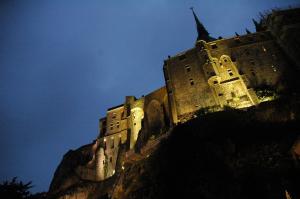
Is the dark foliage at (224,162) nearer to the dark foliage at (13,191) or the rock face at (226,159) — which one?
the rock face at (226,159)

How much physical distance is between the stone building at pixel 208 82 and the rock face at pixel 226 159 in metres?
8.06

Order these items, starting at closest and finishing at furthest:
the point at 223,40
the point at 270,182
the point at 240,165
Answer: the point at 270,182 → the point at 240,165 → the point at 223,40

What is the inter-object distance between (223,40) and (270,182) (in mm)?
33422

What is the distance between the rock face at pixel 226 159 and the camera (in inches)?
808

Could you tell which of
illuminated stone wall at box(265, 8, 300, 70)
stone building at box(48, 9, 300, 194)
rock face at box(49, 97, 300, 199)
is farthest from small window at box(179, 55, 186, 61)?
rock face at box(49, 97, 300, 199)

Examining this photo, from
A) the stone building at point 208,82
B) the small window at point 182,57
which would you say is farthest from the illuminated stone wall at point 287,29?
the small window at point 182,57

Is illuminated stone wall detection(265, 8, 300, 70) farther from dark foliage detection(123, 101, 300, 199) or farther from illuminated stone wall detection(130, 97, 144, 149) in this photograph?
illuminated stone wall detection(130, 97, 144, 149)

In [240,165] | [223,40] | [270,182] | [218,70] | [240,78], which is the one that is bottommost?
[270,182]

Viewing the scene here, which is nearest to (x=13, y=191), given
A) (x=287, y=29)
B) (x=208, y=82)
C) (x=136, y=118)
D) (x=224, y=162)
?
(x=224, y=162)

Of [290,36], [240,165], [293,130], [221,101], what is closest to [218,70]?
[221,101]

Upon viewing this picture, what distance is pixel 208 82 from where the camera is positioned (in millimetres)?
41281

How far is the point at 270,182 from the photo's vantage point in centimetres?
2011

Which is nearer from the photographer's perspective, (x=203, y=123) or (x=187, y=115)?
(x=203, y=123)

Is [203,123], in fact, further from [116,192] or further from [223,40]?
[223,40]
